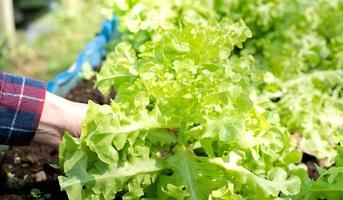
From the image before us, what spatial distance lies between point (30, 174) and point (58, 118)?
471 mm

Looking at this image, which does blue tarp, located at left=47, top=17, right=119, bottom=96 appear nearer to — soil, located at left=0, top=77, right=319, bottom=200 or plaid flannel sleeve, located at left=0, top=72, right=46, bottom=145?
soil, located at left=0, top=77, right=319, bottom=200

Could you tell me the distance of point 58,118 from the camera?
2254mm

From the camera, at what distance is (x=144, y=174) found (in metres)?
2.04

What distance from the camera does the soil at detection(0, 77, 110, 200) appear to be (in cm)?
245

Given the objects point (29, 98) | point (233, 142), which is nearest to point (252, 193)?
point (233, 142)

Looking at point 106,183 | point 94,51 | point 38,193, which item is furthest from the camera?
point 94,51

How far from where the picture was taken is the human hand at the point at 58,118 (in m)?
2.25

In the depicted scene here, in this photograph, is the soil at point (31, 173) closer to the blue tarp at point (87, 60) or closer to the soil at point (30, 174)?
the soil at point (30, 174)

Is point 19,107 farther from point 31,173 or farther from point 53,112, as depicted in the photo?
point 31,173

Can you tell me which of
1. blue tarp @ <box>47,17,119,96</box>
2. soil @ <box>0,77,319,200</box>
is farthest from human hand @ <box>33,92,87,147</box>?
blue tarp @ <box>47,17,119,96</box>

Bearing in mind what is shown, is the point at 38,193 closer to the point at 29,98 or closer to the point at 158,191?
the point at 29,98

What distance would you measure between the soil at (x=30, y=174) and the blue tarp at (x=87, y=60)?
519 millimetres

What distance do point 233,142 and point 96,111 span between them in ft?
1.47

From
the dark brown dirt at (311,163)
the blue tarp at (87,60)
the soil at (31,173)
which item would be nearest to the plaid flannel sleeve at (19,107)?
the soil at (31,173)
